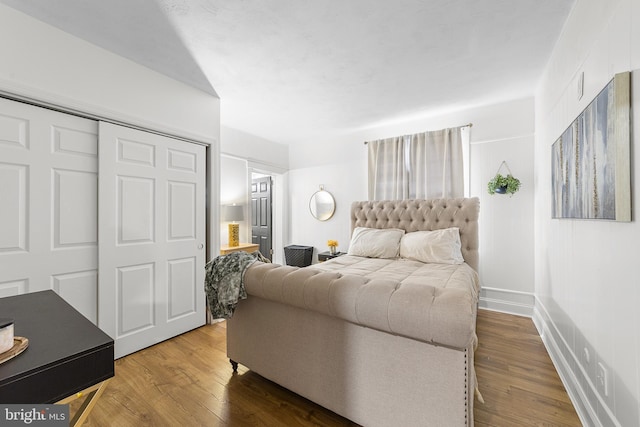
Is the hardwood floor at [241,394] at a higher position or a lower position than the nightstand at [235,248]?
lower

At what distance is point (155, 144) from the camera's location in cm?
262

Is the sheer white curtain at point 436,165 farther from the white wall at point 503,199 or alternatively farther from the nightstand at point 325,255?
the nightstand at point 325,255

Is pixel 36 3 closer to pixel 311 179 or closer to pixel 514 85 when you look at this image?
pixel 311 179

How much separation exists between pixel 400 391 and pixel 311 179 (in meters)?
4.02

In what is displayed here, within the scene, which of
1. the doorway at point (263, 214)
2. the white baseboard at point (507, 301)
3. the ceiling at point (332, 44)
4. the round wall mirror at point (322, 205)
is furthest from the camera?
the doorway at point (263, 214)

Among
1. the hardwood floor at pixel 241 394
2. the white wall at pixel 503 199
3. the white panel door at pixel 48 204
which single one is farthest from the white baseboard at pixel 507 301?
the white panel door at pixel 48 204

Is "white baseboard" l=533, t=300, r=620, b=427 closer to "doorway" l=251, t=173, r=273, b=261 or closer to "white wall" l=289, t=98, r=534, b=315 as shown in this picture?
"white wall" l=289, t=98, r=534, b=315

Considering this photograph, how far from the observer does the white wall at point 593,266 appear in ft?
3.71

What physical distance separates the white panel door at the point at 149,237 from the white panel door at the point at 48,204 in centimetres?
10

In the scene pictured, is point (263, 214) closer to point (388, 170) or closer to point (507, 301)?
point (388, 170)

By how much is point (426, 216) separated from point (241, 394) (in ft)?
9.22

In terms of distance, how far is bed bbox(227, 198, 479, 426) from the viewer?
1177 millimetres

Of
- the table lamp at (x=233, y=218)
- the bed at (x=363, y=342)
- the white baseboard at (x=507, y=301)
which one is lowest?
the white baseboard at (x=507, y=301)

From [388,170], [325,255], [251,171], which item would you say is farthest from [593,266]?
[251,171]
